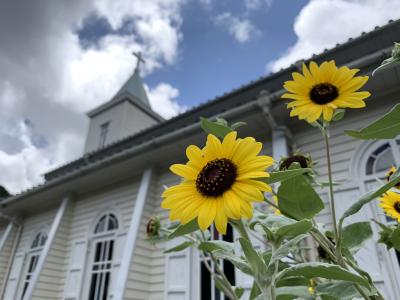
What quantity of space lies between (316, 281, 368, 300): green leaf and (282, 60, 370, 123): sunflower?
27cm

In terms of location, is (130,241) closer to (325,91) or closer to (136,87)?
(325,91)

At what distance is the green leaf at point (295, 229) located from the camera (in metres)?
0.48

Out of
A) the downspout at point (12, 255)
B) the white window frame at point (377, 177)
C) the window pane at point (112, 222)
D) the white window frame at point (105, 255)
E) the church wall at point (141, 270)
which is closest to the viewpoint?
the white window frame at point (377, 177)

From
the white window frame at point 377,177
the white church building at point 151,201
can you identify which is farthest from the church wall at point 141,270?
the white window frame at point 377,177

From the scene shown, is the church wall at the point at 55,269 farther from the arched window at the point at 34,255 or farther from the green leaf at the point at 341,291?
the green leaf at the point at 341,291

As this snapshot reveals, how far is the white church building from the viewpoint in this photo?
3.42m

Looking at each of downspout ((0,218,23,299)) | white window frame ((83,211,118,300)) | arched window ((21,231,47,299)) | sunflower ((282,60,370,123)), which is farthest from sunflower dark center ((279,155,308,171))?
downspout ((0,218,23,299))

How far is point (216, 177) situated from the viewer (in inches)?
20.7

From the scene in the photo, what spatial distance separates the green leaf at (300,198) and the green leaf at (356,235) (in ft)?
0.56

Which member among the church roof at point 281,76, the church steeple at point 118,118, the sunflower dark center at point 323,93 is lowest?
the sunflower dark center at point 323,93

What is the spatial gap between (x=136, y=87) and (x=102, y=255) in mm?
8440

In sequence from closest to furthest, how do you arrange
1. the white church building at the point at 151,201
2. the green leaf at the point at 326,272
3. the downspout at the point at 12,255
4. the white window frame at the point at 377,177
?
the green leaf at the point at 326,272 < the white window frame at the point at 377,177 < the white church building at the point at 151,201 < the downspout at the point at 12,255

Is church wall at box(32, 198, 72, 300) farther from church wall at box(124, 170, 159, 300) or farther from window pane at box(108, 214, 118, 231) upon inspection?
church wall at box(124, 170, 159, 300)

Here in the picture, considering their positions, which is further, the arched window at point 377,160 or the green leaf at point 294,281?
the arched window at point 377,160
